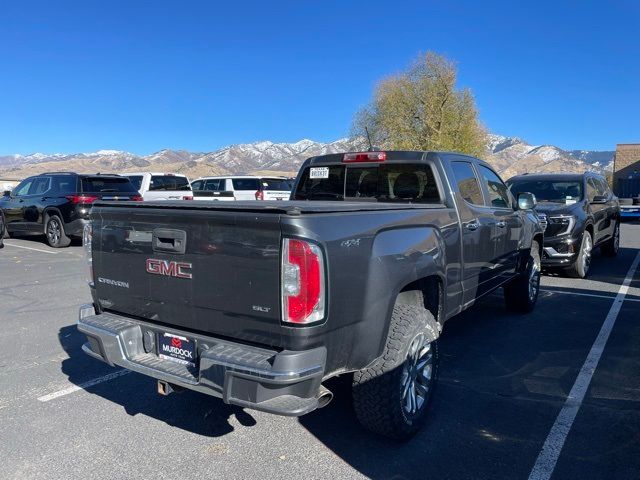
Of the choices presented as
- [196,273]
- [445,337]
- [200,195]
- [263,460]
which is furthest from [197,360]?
[200,195]

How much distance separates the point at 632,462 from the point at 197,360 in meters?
2.69

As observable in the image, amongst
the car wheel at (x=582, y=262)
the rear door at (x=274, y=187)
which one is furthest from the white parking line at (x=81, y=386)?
the rear door at (x=274, y=187)

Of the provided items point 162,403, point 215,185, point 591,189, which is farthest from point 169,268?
point 215,185

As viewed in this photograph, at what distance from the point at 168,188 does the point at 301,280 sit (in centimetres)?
1417

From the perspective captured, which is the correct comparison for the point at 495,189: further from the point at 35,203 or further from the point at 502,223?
the point at 35,203

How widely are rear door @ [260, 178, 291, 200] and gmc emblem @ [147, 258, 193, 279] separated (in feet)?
48.6

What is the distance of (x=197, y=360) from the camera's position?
9.56ft

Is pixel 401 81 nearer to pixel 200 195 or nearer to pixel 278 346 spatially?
pixel 200 195

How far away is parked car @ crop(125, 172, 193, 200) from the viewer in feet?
49.8

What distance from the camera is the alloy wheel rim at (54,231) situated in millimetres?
12359

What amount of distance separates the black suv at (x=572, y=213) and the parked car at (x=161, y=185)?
9780 mm

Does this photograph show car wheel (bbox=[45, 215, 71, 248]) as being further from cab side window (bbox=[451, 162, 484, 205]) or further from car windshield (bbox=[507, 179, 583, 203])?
cab side window (bbox=[451, 162, 484, 205])

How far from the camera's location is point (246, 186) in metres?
18.6

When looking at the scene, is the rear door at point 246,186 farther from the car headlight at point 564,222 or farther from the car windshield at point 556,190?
the car headlight at point 564,222
